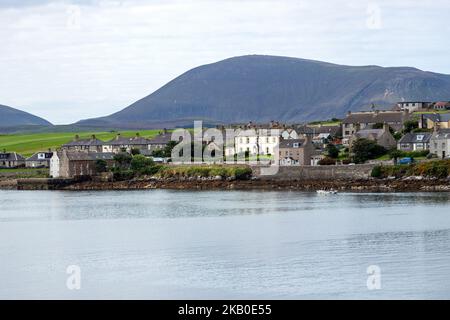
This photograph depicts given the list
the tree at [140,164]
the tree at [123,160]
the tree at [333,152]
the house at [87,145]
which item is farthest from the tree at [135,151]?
the tree at [333,152]

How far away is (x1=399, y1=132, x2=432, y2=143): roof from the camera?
59500 mm

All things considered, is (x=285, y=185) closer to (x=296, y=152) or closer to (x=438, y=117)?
(x=296, y=152)

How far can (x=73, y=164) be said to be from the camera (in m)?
69.2

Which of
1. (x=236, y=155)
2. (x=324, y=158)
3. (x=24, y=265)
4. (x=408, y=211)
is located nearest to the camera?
(x=24, y=265)

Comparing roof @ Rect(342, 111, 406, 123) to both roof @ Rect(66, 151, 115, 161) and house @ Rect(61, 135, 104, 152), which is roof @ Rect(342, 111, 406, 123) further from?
house @ Rect(61, 135, 104, 152)

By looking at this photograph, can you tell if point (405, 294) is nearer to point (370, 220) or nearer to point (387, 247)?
point (387, 247)

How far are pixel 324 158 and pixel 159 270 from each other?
35.6 metres

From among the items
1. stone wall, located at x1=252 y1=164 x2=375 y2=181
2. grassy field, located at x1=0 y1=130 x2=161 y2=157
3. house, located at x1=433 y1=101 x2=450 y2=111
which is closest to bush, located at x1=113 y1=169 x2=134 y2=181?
stone wall, located at x1=252 y1=164 x2=375 y2=181

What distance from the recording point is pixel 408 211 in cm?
3881

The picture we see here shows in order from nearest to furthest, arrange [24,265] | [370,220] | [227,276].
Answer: [227,276] < [24,265] < [370,220]

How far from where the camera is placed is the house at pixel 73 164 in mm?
69000

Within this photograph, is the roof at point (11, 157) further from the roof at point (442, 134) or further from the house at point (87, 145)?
the roof at point (442, 134)

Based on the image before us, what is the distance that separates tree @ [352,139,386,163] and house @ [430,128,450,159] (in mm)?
3386
